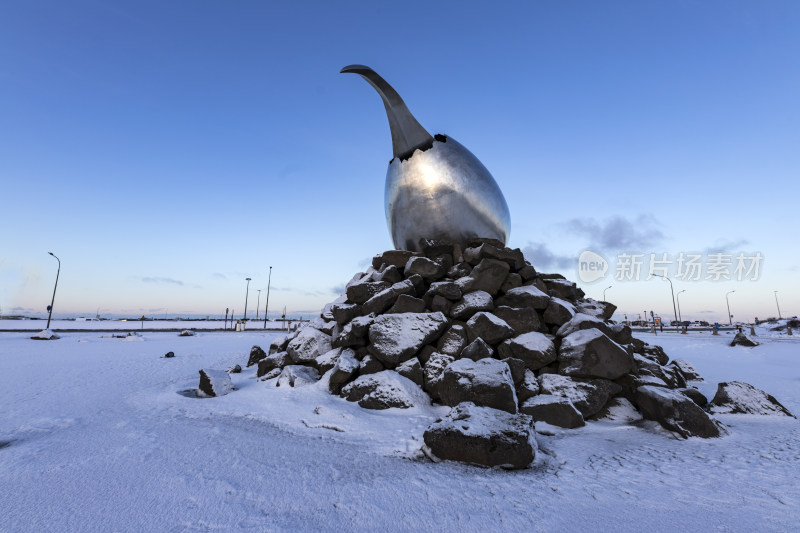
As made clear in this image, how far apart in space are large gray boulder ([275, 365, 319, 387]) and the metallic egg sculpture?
402 cm

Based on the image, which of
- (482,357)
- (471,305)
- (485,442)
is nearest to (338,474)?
(485,442)

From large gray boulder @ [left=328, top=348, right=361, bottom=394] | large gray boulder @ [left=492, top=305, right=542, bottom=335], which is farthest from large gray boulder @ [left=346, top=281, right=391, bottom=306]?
large gray boulder @ [left=492, top=305, right=542, bottom=335]

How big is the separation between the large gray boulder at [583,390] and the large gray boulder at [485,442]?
1957 mm

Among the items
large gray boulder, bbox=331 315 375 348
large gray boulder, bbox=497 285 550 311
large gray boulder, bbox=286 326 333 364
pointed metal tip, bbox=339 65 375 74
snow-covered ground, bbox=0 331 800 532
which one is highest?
pointed metal tip, bbox=339 65 375 74

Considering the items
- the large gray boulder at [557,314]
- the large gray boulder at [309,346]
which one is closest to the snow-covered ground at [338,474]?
the large gray boulder at [309,346]

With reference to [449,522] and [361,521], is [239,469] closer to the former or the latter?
[361,521]

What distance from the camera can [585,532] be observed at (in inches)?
101

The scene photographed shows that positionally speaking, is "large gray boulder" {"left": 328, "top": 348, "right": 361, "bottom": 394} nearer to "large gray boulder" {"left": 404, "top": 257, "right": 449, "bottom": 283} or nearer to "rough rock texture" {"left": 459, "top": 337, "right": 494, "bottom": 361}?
"rough rock texture" {"left": 459, "top": 337, "right": 494, "bottom": 361}

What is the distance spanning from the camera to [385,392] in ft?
20.3

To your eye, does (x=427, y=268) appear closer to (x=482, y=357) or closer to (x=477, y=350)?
(x=477, y=350)

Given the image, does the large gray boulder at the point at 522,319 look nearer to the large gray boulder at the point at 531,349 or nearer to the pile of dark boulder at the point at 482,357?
the pile of dark boulder at the point at 482,357

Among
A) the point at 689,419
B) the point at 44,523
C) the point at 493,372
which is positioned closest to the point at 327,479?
the point at 44,523

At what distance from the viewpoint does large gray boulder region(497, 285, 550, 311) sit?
7.71 m

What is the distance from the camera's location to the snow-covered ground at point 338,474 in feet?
8.93
